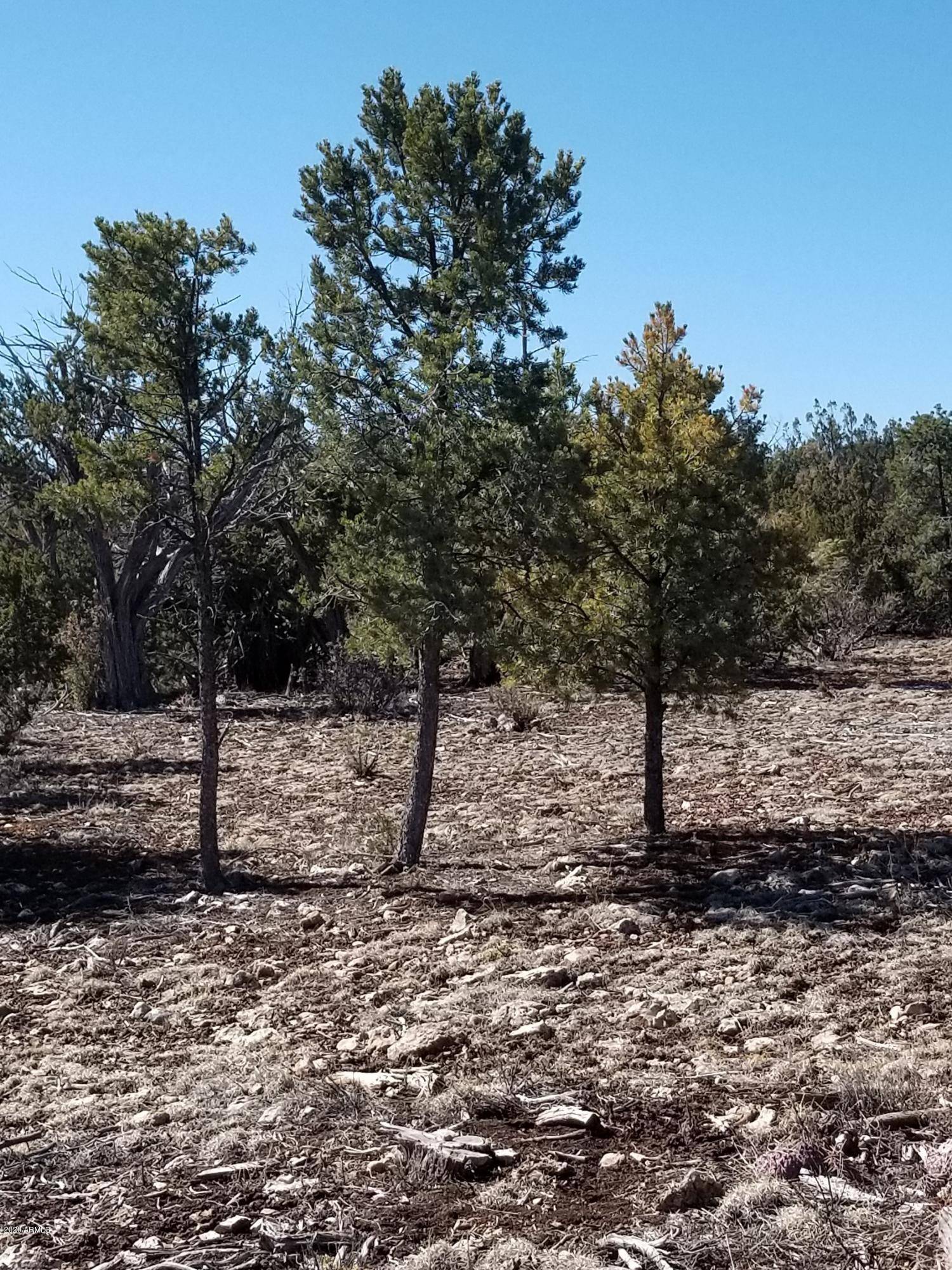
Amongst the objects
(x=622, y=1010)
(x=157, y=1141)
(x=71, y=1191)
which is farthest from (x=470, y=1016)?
(x=71, y=1191)

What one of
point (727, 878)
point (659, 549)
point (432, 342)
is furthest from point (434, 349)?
point (727, 878)

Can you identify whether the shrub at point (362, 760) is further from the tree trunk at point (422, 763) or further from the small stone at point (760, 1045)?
the small stone at point (760, 1045)

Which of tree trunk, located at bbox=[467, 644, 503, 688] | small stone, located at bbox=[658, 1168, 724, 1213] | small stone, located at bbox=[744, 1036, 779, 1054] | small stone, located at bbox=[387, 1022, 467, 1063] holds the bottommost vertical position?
small stone, located at bbox=[387, 1022, 467, 1063]

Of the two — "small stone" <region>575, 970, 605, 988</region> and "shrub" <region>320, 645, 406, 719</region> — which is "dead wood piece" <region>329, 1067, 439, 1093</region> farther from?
"shrub" <region>320, 645, 406, 719</region>

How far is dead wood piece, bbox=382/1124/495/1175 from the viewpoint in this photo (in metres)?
4.38

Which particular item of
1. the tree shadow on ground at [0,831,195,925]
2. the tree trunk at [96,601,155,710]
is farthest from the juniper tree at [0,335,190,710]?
the tree shadow on ground at [0,831,195,925]

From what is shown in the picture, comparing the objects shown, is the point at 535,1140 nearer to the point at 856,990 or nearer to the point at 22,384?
the point at 856,990

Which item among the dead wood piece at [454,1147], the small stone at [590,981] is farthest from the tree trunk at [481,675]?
the dead wood piece at [454,1147]

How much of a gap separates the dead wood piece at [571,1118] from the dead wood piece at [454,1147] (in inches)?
12.3

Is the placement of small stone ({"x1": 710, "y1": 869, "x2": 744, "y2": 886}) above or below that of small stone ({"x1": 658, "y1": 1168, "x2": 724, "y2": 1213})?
above

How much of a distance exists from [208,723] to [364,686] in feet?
34.0

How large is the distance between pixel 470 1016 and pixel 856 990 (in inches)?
76.2

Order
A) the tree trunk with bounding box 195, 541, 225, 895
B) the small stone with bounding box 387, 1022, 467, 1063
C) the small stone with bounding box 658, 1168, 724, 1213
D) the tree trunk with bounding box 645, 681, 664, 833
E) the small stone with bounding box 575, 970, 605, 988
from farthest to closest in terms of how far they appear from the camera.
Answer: the tree trunk with bounding box 645, 681, 664, 833
the tree trunk with bounding box 195, 541, 225, 895
the small stone with bounding box 575, 970, 605, 988
the small stone with bounding box 387, 1022, 467, 1063
the small stone with bounding box 658, 1168, 724, 1213

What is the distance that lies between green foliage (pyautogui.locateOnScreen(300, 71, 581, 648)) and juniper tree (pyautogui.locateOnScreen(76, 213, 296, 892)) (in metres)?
0.56
